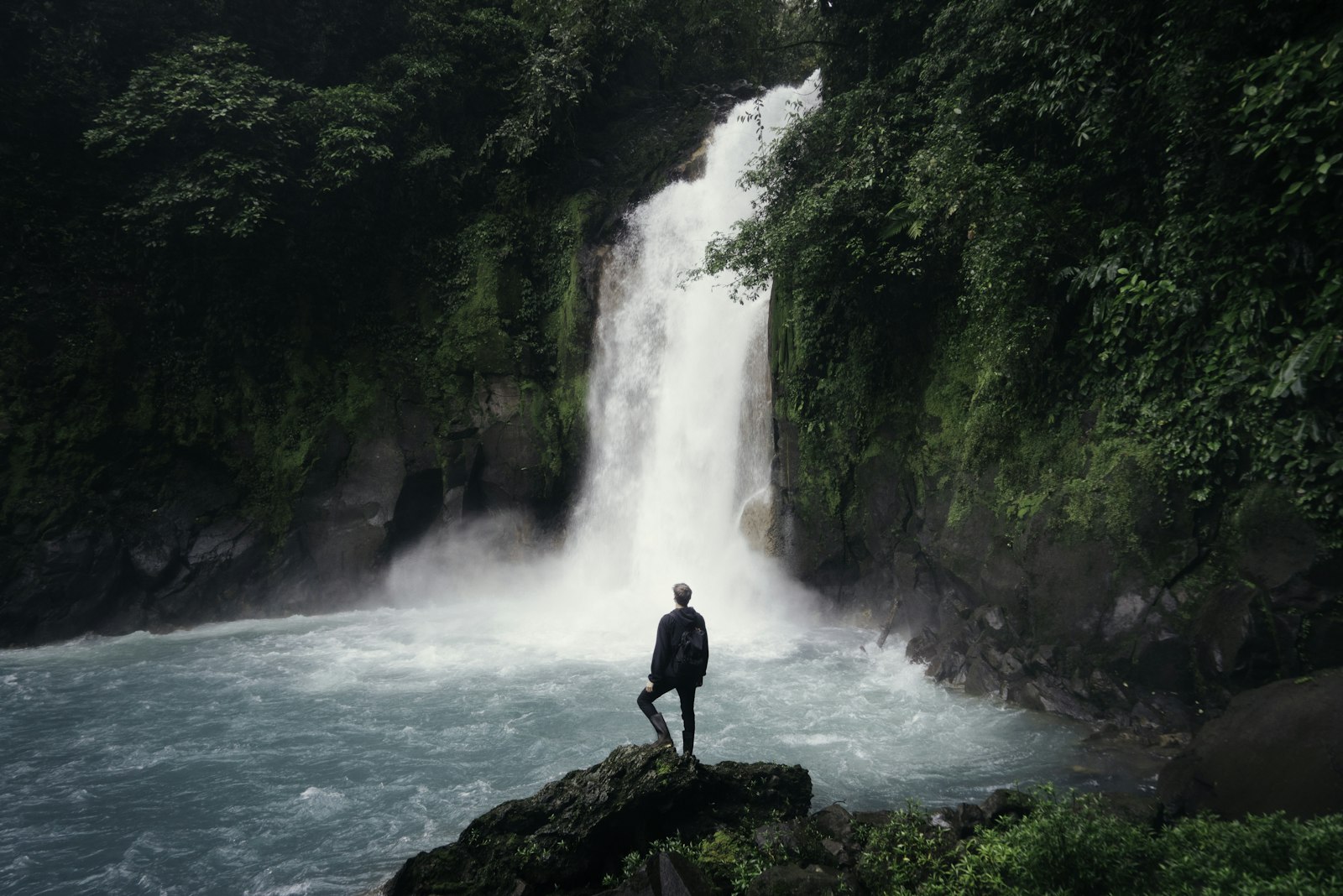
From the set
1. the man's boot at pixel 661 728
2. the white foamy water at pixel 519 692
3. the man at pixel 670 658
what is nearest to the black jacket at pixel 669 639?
the man at pixel 670 658

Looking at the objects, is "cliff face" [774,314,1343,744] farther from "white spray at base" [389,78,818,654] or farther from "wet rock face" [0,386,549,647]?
"wet rock face" [0,386,549,647]

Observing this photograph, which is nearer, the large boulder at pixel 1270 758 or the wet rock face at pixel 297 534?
the large boulder at pixel 1270 758

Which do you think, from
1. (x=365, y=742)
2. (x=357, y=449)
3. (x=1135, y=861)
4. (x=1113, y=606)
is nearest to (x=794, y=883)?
(x=1135, y=861)

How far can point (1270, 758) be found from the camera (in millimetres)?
5793

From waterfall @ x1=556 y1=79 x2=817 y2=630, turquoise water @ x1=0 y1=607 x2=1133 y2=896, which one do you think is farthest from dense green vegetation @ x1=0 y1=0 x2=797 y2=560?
turquoise water @ x1=0 y1=607 x2=1133 y2=896

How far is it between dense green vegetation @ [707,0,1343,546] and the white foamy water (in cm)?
242

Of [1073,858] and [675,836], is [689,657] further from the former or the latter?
[1073,858]

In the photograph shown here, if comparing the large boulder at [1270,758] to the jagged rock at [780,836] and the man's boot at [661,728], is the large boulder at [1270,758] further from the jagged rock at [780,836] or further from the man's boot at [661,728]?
the man's boot at [661,728]

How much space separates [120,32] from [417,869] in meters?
16.7

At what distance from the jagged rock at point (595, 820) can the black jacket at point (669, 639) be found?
0.59m

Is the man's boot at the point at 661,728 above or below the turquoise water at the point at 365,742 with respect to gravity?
above

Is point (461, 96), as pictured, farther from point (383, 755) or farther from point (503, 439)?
point (383, 755)

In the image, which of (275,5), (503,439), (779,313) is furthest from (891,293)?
(275,5)

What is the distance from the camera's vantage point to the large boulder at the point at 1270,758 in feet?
17.8
